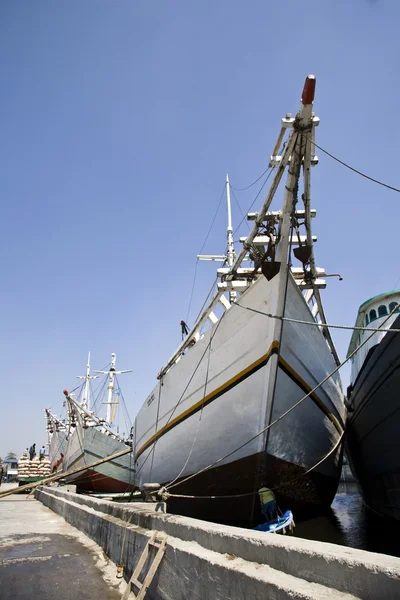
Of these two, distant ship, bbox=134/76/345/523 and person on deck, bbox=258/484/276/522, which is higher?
distant ship, bbox=134/76/345/523

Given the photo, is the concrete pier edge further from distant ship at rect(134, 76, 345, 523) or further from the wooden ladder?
distant ship at rect(134, 76, 345, 523)

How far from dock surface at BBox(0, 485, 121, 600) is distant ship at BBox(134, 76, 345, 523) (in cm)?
167

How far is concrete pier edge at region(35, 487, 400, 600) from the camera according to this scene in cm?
163

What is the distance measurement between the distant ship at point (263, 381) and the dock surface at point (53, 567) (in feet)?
5.48

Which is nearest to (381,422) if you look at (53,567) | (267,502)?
(267,502)

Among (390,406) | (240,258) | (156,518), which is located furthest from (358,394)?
(156,518)

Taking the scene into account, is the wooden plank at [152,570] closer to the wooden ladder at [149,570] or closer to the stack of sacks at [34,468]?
the wooden ladder at [149,570]

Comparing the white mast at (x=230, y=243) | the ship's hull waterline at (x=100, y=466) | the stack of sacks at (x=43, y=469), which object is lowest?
the stack of sacks at (x=43, y=469)

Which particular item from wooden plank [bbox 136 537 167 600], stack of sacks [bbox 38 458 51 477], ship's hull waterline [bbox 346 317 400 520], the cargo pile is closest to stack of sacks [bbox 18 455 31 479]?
the cargo pile

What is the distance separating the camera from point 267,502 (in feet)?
19.1

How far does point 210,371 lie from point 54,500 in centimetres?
638

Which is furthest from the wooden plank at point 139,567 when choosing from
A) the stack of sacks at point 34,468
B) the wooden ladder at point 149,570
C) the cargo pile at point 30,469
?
the stack of sacks at point 34,468

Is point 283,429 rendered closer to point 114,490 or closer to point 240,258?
point 240,258

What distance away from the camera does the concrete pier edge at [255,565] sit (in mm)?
1634
